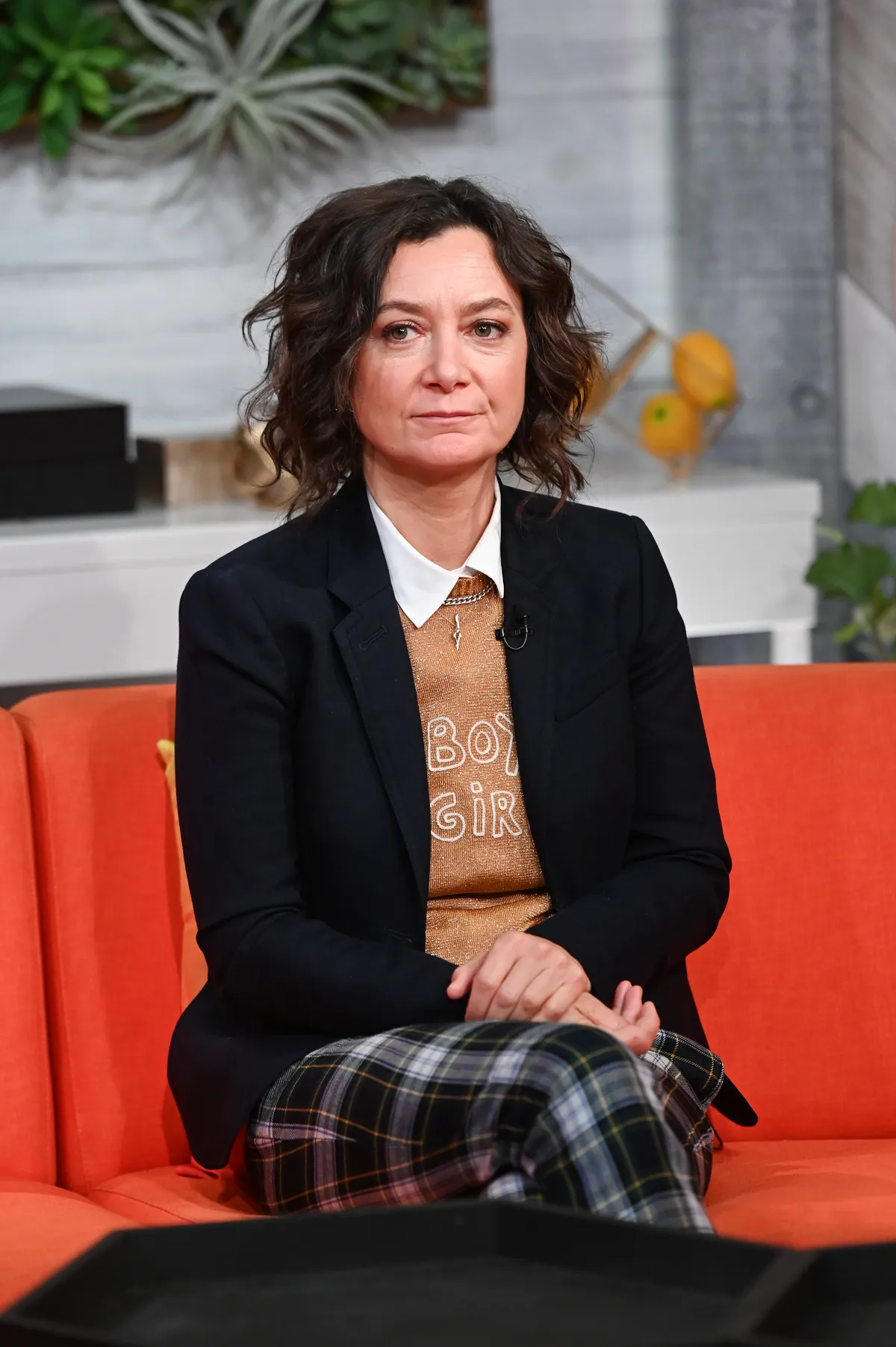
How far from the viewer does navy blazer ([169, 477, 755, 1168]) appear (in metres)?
1.49

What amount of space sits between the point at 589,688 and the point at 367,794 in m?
0.23

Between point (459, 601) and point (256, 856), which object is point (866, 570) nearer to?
point (459, 601)

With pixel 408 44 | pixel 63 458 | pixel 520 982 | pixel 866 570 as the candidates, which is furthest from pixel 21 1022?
pixel 408 44

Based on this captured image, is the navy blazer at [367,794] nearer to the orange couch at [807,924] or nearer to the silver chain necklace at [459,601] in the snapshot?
the silver chain necklace at [459,601]

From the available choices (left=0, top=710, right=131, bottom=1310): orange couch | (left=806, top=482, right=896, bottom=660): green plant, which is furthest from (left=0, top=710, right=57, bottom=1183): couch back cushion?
(left=806, top=482, right=896, bottom=660): green plant

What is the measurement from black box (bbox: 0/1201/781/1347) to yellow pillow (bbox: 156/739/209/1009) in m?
0.74

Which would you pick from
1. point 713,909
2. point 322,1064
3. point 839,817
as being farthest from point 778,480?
point 322,1064

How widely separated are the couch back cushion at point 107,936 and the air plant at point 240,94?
1467mm

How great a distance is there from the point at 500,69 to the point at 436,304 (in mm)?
1674

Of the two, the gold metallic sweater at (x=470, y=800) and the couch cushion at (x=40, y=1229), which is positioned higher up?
the gold metallic sweater at (x=470, y=800)

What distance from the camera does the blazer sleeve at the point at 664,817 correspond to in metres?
1.58

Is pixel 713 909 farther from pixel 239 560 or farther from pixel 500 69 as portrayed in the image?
pixel 500 69

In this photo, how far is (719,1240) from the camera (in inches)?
35.3

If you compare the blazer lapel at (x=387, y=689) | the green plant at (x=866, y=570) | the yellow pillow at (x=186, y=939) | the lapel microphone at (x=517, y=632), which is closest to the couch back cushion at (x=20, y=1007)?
the yellow pillow at (x=186, y=939)
